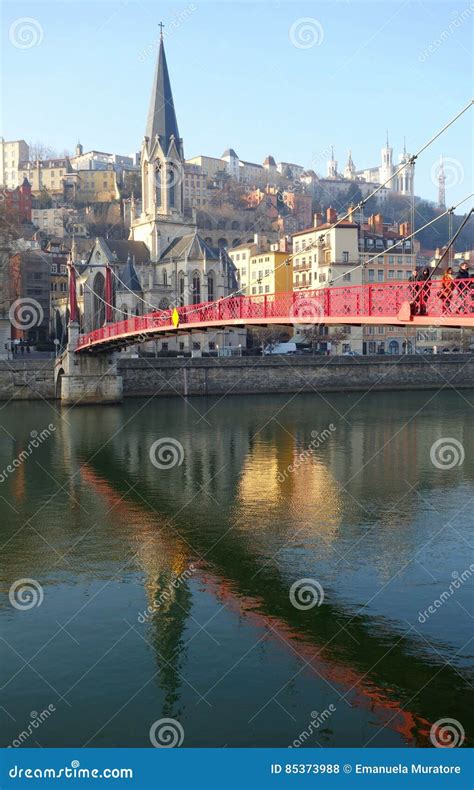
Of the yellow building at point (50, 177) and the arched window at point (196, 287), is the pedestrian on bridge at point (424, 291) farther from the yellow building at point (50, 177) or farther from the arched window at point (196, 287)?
the yellow building at point (50, 177)

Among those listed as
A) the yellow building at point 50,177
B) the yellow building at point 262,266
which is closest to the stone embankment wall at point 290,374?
the yellow building at point 262,266

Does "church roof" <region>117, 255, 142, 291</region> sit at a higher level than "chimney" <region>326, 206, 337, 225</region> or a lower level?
lower

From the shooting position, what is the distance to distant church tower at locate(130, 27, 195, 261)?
3141 inches

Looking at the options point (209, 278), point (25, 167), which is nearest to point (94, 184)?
point (25, 167)

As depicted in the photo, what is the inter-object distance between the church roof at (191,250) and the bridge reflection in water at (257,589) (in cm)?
4848

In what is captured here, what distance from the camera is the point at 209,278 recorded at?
7644 centimetres

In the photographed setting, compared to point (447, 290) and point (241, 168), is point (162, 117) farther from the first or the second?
point (241, 168)

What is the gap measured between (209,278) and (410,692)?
67698 millimetres

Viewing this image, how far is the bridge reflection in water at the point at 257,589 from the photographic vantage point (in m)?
9.99

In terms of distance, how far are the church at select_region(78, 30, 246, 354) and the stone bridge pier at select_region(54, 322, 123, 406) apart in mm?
17559

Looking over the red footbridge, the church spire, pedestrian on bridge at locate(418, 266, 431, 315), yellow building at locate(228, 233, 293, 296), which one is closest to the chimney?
yellow building at locate(228, 233, 293, 296)

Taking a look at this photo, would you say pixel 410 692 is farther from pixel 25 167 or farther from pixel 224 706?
pixel 25 167

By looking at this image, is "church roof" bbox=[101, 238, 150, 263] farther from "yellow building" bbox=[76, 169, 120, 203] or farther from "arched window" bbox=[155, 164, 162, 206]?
"yellow building" bbox=[76, 169, 120, 203]

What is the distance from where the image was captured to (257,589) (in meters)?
14.2
